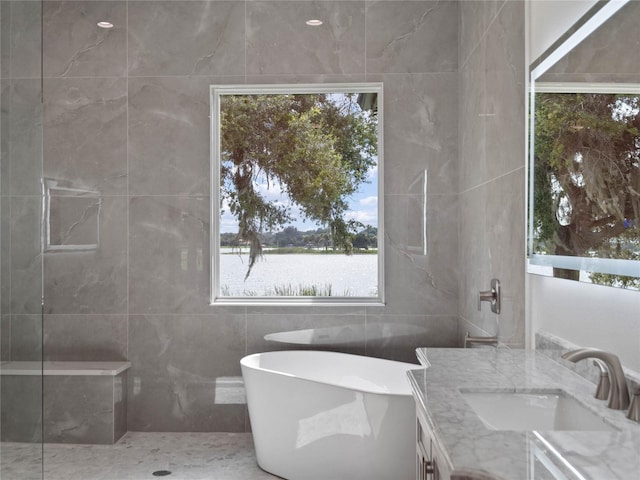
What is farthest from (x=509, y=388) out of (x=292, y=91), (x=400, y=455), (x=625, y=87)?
(x=292, y=91)

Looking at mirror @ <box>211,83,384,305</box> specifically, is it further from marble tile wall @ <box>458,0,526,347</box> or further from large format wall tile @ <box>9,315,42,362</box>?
large format wall tile @ <box>9,315,42,362</box>

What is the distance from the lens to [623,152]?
1.43 metres

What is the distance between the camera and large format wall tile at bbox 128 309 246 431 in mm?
3617

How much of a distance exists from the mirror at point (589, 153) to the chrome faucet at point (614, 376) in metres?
0.24

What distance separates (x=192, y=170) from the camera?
3.66 metres

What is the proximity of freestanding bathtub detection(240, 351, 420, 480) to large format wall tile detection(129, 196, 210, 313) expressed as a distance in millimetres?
798

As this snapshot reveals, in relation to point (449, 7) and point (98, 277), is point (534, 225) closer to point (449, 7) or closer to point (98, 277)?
point (449, 7)

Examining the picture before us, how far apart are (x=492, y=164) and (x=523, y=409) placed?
1.57 m

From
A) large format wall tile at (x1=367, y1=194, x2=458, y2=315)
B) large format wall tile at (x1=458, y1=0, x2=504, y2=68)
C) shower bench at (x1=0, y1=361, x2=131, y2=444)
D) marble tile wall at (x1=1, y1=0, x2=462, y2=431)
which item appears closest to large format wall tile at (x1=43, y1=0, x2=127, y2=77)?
marble tile wall at (x1=1, y1=0, x2=462, y2=431)

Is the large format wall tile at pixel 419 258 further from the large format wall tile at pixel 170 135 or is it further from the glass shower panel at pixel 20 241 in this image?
the glass shower panel at pixel 20 241

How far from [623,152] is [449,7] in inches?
98.2

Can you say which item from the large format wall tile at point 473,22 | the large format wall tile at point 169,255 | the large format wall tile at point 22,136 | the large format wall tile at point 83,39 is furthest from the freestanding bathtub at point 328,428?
the large format wall tile at point 83,39

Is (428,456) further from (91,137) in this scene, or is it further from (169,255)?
(91,137)

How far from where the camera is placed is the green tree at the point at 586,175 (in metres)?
1.41
